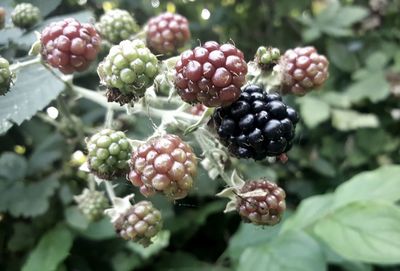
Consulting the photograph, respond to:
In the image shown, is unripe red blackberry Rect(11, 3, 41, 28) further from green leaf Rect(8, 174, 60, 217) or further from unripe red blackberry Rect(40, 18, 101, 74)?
green leaf Rect(8, 174, 60, 217)

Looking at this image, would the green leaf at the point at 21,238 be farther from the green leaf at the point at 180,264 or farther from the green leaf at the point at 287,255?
the green leaf at the point at 287,255

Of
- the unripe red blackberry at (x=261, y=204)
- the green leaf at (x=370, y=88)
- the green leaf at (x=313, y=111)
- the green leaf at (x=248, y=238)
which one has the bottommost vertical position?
the green leaf at (x=248, y=238)

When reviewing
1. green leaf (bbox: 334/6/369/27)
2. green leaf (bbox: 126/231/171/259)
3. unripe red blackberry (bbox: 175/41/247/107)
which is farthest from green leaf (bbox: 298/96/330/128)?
unripe red blackberry (bbox: 175/41/247/107)

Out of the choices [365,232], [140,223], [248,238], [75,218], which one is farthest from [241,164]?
[140,223]

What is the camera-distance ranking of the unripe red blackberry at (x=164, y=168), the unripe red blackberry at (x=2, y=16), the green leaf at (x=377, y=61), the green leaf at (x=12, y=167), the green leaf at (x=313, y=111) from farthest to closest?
the green leaf at (x=377, y=61), the green leaf at (x=313, y=111), the green leaf at (x=12, y=167), the unripe red blackberry at (x=2, y=16), the unripe red blackberry at (x=164, y=168)

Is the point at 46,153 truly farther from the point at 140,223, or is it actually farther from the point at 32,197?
the point at 140,223

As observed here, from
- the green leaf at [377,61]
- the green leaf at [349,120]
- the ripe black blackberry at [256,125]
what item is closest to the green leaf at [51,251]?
the ripe black blackberry at [256,125]
